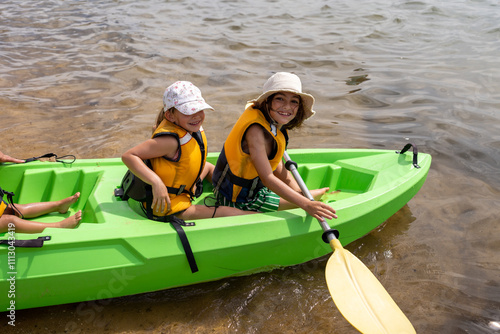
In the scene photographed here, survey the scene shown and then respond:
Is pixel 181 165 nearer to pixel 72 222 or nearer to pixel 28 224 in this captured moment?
pixel 72 222

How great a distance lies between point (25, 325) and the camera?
96.2 inches

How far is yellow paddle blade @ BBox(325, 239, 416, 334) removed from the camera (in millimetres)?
2199

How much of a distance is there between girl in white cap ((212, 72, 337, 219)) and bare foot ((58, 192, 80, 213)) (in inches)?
36.4

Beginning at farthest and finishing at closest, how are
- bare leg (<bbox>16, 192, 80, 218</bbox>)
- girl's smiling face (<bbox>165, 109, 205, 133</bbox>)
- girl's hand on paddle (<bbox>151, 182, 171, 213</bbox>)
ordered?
bare leg (<bbox>16, 192, 80, 218</bbox>), girl's smiling face (<bbox>165, 109, 205, 133</bbox>), girl's hand on paddle (<bbox>151, 182, 171, 213</bbox>)

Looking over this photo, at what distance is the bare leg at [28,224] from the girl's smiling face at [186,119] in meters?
0.83

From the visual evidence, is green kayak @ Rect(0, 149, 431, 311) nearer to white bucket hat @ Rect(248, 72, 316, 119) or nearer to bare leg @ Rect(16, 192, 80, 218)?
bare leg @ Rect(16, 192, 80, 218)

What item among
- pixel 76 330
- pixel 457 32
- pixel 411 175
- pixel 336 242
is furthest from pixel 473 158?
pixel 457 32

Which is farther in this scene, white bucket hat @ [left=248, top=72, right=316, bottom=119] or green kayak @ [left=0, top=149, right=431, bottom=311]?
white bucket hat @ [left=248, top=72, right=316, bottom=119]

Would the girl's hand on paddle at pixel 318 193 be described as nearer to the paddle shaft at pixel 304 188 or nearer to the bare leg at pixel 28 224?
the paddle shaft at pixel 304 188

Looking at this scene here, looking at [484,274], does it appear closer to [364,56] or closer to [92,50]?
[364,56]

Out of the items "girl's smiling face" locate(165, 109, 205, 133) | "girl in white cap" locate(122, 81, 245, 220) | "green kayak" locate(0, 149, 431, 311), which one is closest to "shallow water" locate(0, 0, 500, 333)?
"green kayak" locate(0, 149, 431, 311)

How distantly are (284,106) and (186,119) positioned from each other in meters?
0.60

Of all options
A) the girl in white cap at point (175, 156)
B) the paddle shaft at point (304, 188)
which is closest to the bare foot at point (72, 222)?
the girl in white cap at point (175, 156)

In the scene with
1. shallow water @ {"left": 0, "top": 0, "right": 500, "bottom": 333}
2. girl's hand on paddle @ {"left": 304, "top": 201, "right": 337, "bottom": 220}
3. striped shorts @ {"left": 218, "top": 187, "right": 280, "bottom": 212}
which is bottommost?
shallow water @ {"left": 0, "top": 0, "right": 500, "bottom": 333}
